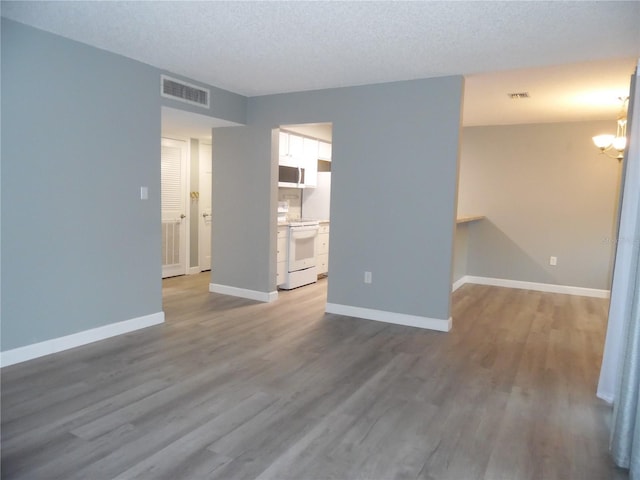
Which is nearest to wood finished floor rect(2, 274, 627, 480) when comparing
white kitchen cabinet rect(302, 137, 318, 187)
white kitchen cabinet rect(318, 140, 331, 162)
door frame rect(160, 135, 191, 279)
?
door frame rect(160, 135, 191, 279)

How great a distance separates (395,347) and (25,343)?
282 centimetres

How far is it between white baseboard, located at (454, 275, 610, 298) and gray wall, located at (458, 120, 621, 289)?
66 millimetres

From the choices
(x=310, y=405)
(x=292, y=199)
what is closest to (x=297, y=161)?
(x=292, y=199)

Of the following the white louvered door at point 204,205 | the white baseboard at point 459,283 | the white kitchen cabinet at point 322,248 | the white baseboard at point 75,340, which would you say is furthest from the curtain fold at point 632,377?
the white louvered door at point 204,205

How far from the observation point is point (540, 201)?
626cm

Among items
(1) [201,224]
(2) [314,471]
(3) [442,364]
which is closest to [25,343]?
(2) [314,471]

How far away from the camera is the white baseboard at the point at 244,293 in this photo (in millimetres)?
5121

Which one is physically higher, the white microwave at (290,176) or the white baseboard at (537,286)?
the white microwave at (290,176)

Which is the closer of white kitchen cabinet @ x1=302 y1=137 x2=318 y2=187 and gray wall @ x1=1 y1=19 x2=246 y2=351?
gray wall @ x1=1 y1=19 x2=246 y2=351

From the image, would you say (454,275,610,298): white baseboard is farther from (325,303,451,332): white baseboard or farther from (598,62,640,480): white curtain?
(598,62,640,480): white curtain

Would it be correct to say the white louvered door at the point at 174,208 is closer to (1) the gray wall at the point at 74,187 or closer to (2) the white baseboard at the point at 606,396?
(1) the gray wall at the point at 74,187

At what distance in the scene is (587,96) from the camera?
457cm

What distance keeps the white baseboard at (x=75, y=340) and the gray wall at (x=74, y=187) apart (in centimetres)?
5

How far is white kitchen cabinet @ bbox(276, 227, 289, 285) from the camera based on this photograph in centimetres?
550
